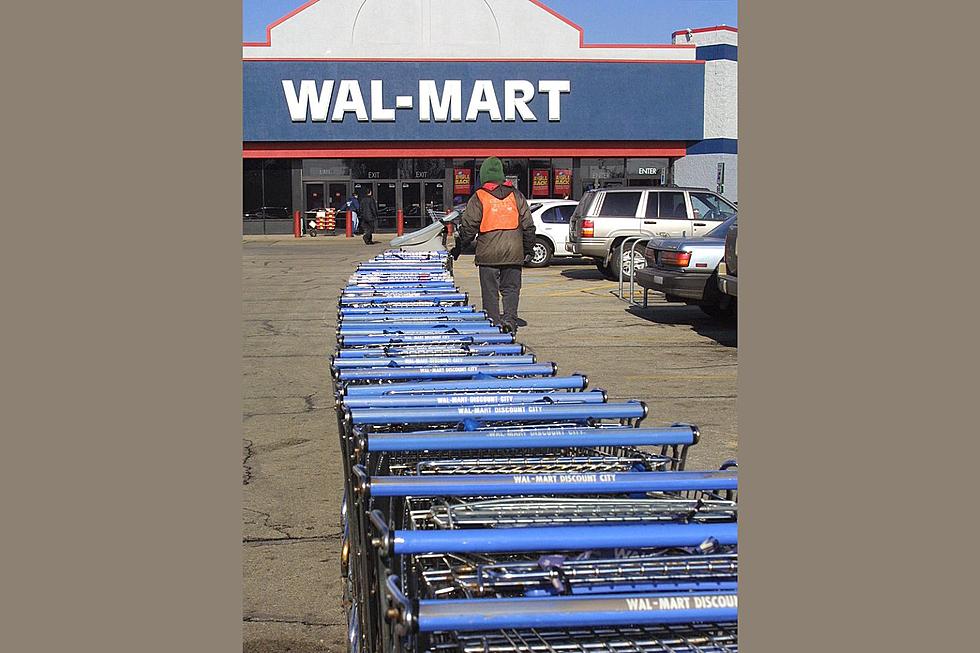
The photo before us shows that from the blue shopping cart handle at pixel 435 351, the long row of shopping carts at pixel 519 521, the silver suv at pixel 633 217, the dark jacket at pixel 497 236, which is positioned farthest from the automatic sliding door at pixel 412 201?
the long row of shopping carts at pixel 519 521

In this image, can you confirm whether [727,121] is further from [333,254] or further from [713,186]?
[333,254]

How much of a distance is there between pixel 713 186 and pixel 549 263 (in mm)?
17558

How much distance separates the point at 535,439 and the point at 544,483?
50 cm

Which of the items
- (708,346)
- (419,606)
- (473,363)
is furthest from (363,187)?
(419,606)

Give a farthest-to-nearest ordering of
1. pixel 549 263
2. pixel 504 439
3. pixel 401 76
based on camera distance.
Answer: pixel 401 76
pixel 549 263
pixel 504 439

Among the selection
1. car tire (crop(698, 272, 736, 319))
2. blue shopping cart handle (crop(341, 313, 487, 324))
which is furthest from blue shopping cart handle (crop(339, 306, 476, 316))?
car tire (crop(698, 272, 736, 319))

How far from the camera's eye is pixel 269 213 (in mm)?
38031

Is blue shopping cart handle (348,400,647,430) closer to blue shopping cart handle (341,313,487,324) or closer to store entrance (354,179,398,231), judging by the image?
blue shopping cart handle (341,313,487,324)

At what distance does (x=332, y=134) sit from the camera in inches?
1458

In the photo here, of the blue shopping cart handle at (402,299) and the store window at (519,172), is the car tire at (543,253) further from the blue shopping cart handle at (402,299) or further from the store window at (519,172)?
the store window at (519,172)

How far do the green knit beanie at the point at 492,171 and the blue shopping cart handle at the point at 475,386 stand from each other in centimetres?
546

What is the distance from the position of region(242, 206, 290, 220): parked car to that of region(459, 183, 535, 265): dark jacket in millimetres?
29099

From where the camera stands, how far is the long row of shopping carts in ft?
6.86

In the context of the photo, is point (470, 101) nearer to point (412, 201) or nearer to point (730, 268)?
point (412, 201)
